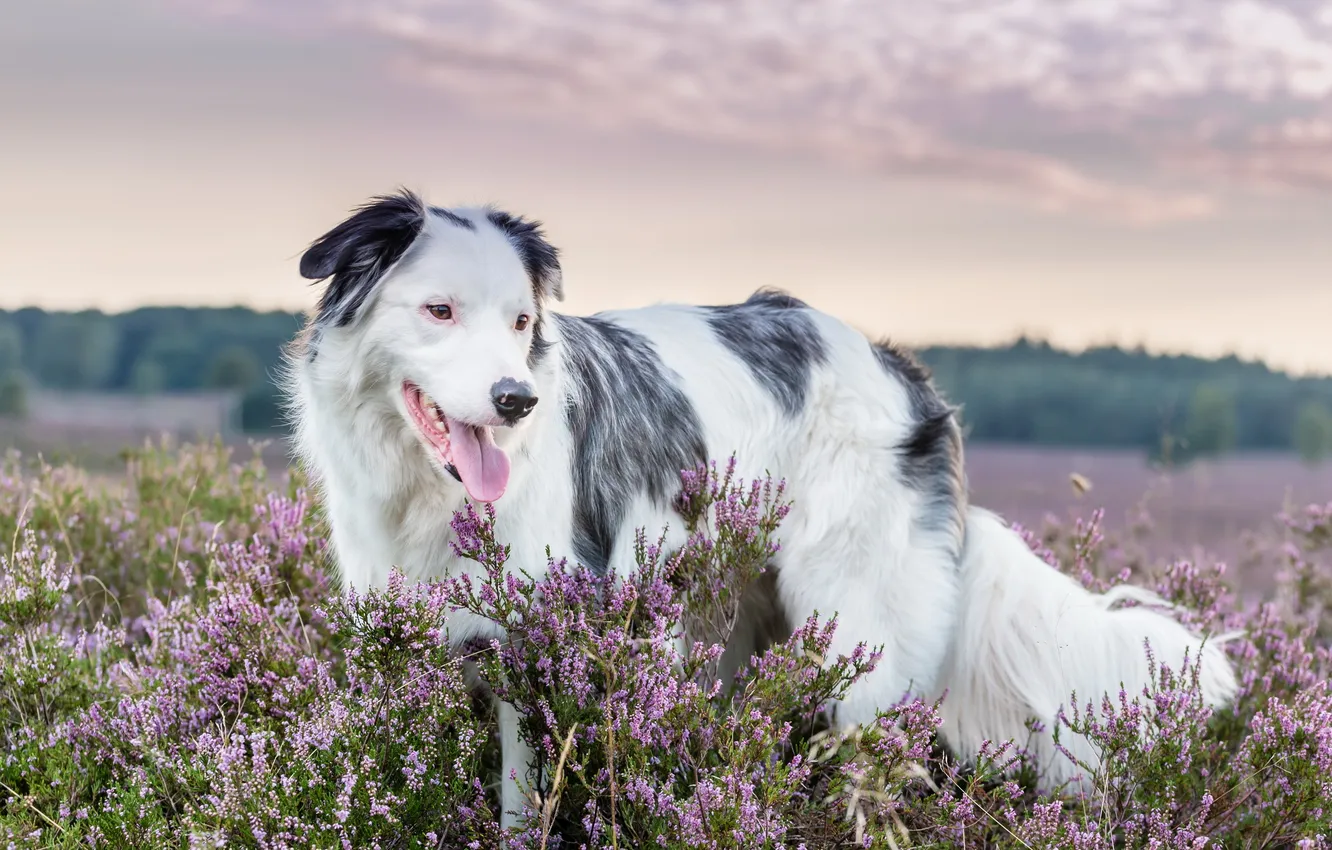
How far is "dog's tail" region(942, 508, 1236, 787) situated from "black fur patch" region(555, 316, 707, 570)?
1.20 m

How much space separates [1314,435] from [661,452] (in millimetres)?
18266

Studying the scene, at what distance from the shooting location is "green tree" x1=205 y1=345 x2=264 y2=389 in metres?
25.3

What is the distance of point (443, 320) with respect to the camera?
3.21 m

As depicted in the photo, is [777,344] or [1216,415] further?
[1216,415]

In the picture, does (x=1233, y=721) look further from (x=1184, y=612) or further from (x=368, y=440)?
(x=368, y=440)

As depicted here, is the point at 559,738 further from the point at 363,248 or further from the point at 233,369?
the point at 233,369

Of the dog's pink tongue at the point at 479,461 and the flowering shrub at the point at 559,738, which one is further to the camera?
the dog's pink tongue at the point at 479,461

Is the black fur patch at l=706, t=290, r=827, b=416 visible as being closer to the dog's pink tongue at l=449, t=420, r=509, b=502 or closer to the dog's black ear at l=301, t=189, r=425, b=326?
the dog's pink tongue at l=449, t=420, r=509, b=502

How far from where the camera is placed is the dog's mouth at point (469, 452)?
10.4ft

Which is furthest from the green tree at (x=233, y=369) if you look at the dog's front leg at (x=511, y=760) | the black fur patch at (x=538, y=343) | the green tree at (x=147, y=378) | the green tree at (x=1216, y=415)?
the dog's front leg at (x=511, y=760)

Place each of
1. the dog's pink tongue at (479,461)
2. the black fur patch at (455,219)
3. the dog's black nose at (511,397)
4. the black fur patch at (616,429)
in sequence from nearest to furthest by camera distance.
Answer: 1. the dog's black nose at (511,397)
2. the dog's pink tongue at (479,461)
3. the black fur patch at (455,219)
4. the black fur patch at (616,429)

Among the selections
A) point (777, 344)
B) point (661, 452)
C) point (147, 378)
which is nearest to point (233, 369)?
point (147, 378)

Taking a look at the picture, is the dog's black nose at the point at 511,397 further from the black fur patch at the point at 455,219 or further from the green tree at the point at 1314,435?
the green tree at the point at 1314,435

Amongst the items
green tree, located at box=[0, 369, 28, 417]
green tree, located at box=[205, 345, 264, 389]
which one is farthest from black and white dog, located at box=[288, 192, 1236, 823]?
green tree, located at box=[0, 369, 28, 417]
